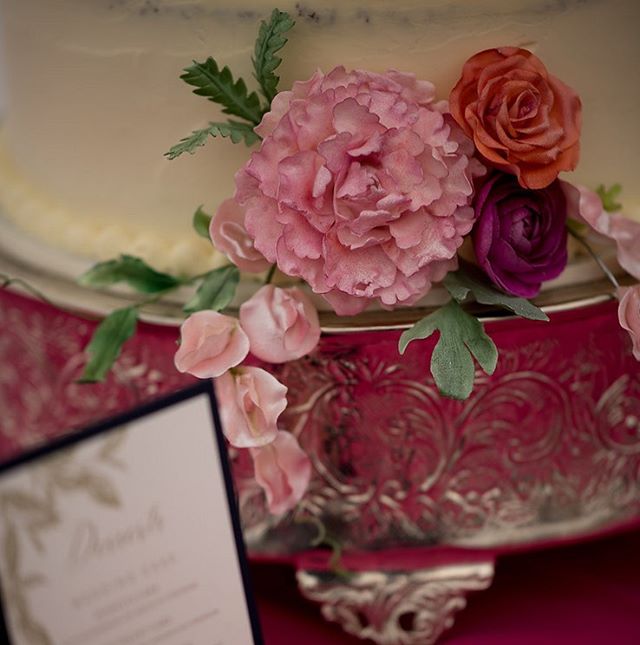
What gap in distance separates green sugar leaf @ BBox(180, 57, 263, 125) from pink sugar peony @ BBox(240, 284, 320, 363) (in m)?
0.13

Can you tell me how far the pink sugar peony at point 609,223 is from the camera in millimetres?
629

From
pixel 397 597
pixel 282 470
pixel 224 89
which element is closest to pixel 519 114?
pixel 224 89

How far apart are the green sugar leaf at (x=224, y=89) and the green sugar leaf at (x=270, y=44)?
0.02 meters

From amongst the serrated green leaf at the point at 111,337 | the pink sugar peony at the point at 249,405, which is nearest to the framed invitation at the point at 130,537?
the pink sugar peony at the point at 249,405

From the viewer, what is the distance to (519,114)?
0.57 m

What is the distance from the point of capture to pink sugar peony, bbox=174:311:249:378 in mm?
Result: 606

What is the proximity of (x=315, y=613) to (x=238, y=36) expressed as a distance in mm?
548

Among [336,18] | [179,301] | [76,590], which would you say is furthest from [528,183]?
[76,590]

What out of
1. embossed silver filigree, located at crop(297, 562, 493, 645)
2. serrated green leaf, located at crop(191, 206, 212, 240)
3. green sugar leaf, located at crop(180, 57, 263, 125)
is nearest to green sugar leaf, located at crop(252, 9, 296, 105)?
green sugar leaf, located at crop(180, 57, 263, 125)

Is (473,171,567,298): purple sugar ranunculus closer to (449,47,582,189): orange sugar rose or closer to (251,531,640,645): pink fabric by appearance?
(449,47,582,189): orange sugar rose

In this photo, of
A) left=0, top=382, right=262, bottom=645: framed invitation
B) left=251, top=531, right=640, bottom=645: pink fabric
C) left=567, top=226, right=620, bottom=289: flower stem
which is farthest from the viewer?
left=251, top=531, right=640, bottom=645: pink fabric

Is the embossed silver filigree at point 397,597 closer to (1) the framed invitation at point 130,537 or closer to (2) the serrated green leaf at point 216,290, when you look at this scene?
(1) the framed invitation at point 130,537

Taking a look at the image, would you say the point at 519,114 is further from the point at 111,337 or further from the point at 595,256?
the point at 111,337

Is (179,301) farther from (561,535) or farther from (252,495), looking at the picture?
(561,535)
